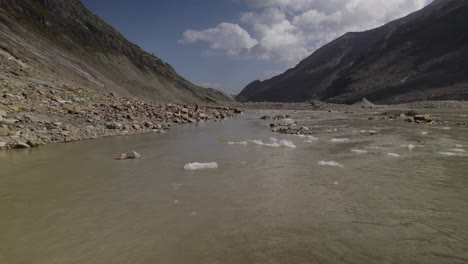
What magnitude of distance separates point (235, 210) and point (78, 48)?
6396cm

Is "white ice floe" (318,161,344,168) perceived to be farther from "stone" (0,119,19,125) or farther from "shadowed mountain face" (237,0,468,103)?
"shadowed mountain face" (237,0,468,103)

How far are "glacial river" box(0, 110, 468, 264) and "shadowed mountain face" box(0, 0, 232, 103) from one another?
102 feet

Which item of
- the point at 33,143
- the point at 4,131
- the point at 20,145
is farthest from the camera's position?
the point at 4,131

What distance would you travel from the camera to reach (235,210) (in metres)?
4.91

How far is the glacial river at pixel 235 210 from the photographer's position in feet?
11.5

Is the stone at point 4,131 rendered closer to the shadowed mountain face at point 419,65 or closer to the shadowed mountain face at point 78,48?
the shadowed mountain face at point 78,48

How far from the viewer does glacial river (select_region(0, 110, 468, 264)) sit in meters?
3.51

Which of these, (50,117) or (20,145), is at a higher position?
(50,117)

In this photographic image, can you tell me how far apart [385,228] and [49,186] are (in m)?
7.12

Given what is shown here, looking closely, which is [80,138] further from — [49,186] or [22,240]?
[22,240]

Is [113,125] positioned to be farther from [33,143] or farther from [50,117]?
[33,143]

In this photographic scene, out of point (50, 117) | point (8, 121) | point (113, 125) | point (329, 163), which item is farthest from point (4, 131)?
point (329, 163)

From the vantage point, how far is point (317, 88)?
7087 inches

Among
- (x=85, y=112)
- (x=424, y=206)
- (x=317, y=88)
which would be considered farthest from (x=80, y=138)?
(x=317, y=88)
